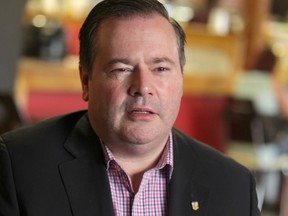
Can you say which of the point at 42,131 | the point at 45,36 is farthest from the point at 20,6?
the point at 42,131

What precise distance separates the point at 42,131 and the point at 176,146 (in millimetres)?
360

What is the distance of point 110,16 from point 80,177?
1.31 feet

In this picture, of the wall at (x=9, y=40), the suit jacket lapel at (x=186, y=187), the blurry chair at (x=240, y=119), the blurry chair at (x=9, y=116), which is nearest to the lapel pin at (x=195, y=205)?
the suit jacket lapel at (x=186, y=187)

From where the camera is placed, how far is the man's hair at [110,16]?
1.51m

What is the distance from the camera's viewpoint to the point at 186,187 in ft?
5.30

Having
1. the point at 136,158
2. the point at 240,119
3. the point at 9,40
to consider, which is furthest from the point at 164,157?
the point at 240,119

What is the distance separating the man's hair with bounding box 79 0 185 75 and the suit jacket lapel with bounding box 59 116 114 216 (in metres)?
0.18

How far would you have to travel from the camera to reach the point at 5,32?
3691mm

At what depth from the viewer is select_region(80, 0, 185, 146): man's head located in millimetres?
1460

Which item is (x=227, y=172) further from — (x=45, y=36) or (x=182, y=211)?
(x=45, y=36)

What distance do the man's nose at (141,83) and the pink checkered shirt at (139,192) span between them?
185 millimetres

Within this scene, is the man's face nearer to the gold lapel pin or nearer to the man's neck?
the man's neck

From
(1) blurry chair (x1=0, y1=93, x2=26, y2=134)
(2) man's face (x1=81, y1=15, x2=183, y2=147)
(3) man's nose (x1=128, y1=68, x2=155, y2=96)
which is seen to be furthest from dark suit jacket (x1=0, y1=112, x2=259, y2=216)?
(1) blurry chair (x1=0, y1=93, x2=26, y2=134)

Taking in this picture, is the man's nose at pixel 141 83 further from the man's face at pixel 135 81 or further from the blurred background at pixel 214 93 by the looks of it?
the blurred background at pixel 214 93
